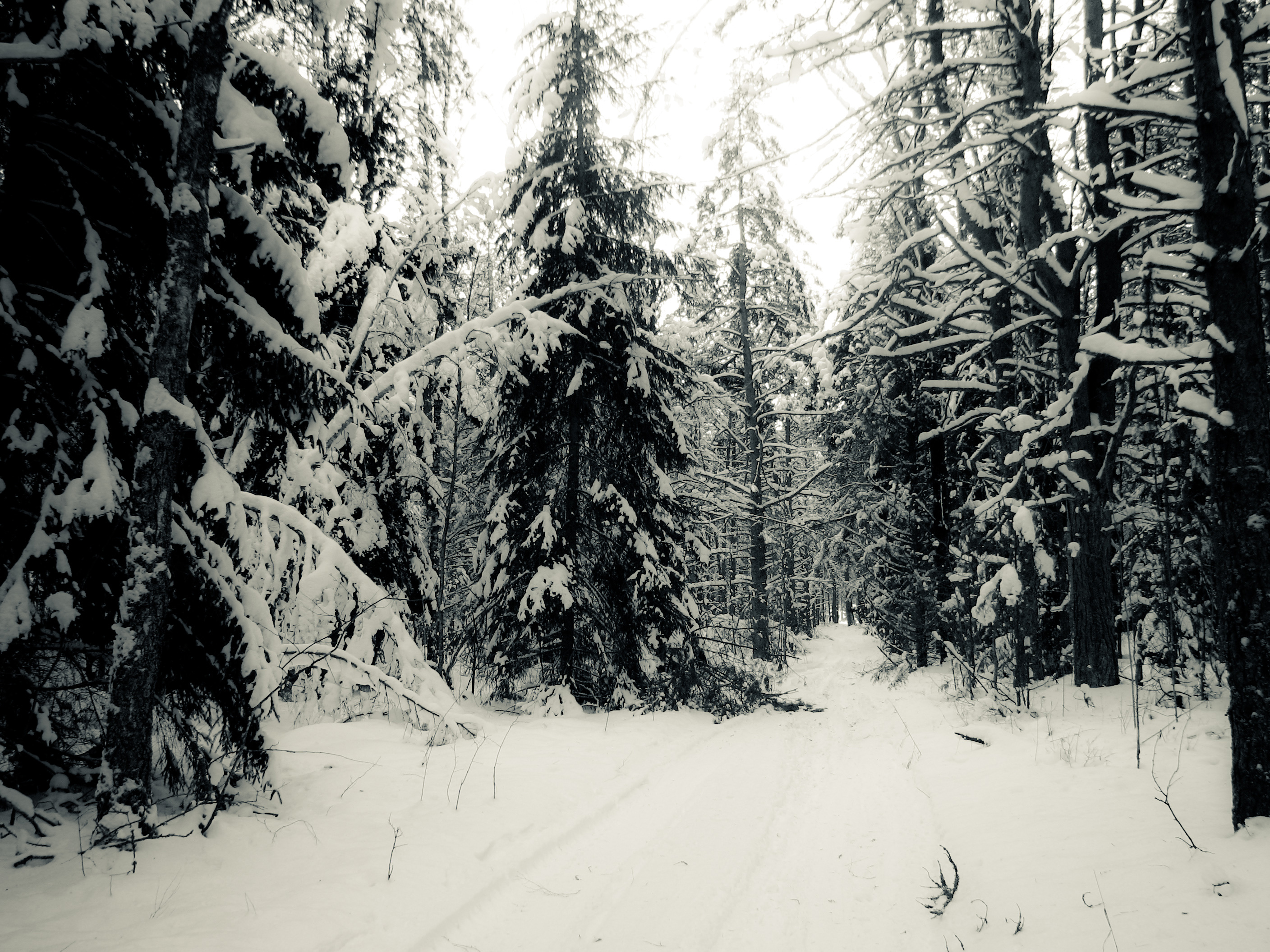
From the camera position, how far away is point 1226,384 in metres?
3.54

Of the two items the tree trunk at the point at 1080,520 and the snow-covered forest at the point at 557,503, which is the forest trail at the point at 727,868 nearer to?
the snow-covered forest at the point at 557,503

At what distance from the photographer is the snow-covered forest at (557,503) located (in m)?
3.51

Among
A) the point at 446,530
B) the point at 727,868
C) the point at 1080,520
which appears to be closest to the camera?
the point at 727,868

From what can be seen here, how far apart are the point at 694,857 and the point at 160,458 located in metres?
4.75

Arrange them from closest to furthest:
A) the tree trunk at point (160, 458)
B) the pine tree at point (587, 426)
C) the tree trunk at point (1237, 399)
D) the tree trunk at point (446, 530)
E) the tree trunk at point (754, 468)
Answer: the tree trunk at point (1237, 399), the tree trunk at point (160, 458), the tree trunk at point (446, 530), the pine tree at point (587, 426), the tree trunk at point (754, 468)

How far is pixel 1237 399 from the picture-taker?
3.50 metres

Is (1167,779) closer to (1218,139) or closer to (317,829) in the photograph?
(1218,139)

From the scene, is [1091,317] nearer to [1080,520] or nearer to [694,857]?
[1080,520]

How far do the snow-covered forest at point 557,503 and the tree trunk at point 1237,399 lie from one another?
24mm

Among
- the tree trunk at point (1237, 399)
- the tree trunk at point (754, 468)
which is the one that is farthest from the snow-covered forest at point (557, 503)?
the tree trunk at point (754, 468)

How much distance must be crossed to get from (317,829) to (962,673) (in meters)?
10.6

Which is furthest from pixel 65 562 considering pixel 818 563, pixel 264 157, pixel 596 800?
pixel 818 563

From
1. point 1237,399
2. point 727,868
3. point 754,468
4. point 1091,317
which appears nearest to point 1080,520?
point 1091,317

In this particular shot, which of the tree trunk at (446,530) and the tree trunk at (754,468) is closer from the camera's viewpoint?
the tree trunk at (446,530)
